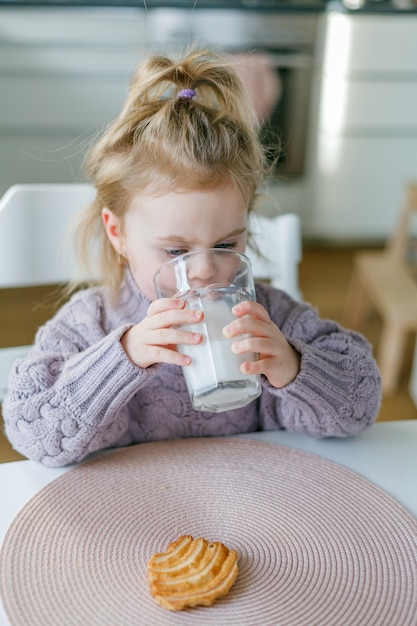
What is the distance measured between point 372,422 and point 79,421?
0.36 metres

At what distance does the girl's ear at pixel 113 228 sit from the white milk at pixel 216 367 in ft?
0.99

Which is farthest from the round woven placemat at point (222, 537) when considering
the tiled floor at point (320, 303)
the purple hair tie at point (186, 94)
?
the tiled floor at point (320, 303)

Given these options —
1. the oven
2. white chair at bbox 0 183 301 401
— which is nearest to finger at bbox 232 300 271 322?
white chair at bbox 0 183 301 401

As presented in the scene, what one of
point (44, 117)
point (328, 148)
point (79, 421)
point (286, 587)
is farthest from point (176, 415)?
point (328, 148)

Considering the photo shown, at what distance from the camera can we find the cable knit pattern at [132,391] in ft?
2.87

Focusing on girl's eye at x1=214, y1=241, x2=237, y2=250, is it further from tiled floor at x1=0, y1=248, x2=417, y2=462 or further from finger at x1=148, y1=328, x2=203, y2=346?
tiled floor at x1=0, y1=248, x2=417, y2=462

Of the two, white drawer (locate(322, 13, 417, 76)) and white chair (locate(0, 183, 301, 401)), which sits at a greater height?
white drawer (locate(322, 13, 417, 76))

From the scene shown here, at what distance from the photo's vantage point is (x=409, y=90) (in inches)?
Result: 130

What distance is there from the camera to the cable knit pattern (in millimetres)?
875

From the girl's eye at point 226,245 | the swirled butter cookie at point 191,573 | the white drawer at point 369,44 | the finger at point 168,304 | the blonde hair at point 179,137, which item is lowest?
the swirled butter cookie at point 191,573

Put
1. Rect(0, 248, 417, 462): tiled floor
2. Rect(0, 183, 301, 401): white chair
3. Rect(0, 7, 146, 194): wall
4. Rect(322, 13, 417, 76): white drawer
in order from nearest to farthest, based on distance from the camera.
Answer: Rect(0, 183, 301, 401): white chair < Rect(0, 248, 417, 462): tiled floor < Rect(0, 7, 146, 194): wall < Rect(322, 13, 417, 76): white drawer

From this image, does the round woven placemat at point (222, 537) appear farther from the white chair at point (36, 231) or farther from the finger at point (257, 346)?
the white chair at point (36, 231)

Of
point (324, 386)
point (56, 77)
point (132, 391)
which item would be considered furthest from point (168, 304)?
point (56, 77)

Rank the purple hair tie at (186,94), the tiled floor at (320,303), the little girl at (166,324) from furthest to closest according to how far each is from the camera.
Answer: the tiled floor at (320,303), the purple hair tie at (186,94), the little girl at (166,324)
